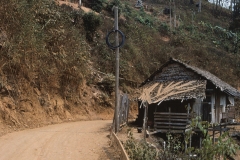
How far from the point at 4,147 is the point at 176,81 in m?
14.2

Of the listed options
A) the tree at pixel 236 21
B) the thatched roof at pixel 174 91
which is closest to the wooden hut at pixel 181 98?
the thatched roof at pixel 174 91

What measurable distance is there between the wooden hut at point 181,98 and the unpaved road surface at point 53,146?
17.3 feet

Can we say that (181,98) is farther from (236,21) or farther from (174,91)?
(236,21)

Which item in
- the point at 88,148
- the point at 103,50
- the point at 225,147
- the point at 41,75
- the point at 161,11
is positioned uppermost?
the point at 161,11

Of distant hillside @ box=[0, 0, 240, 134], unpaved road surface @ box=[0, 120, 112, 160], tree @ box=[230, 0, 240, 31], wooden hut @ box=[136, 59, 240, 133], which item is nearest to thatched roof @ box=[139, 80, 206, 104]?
wooden hut @ box=[136, 59, 240, 133]

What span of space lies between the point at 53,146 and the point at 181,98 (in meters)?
9.36

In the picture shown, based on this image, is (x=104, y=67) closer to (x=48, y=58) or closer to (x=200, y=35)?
(x=48, y=58)

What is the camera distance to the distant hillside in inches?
651

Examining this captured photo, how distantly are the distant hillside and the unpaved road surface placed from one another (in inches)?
94.2

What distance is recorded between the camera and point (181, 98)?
17.8 metres

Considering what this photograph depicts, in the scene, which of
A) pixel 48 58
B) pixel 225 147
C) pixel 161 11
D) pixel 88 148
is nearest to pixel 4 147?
pixel 88 148

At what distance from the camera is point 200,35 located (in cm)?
5281

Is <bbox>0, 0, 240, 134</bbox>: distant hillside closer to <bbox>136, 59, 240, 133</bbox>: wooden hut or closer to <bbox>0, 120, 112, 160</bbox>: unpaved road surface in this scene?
<bbox>0, 120, 112, 160</bbox>: unpaved road surface

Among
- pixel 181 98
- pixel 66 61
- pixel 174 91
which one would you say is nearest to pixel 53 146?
pixel 181 98
